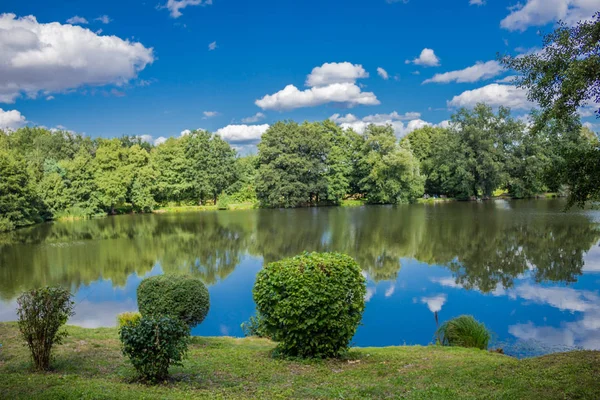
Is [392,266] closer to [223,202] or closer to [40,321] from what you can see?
[40,321]

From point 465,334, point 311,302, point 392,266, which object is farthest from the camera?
point 392,266

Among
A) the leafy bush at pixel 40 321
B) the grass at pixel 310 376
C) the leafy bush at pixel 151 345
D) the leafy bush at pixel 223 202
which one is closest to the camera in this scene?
the grass at pixel 310 376

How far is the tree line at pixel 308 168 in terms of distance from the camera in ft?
186

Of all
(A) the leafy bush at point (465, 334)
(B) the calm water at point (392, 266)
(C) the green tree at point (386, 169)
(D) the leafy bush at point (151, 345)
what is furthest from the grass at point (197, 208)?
(D) the leafy bush at point (151, 345)

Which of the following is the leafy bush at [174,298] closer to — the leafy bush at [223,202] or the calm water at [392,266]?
the calm water at [392,266]

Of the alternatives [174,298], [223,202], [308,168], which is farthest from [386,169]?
[174,298]

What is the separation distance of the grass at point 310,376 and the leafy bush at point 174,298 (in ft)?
3.43

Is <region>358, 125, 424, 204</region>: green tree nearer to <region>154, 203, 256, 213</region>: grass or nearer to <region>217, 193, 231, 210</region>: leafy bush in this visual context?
<region>154, 203, 256, 213</region>: grass

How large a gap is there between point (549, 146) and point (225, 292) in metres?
59.3

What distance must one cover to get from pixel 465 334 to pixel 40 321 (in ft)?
31.7

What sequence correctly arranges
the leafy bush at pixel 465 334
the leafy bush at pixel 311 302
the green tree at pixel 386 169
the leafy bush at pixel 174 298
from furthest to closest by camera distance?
the green tree at pixel 386 169 < the leafy bush at pixel 465 334 < the leafy bush at pixel 174 298 < the leafy bush at pixel 311 302

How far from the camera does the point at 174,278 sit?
10.4 meters

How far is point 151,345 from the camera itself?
21.2 feet

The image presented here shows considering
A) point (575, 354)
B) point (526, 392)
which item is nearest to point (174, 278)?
point (526, 392)
